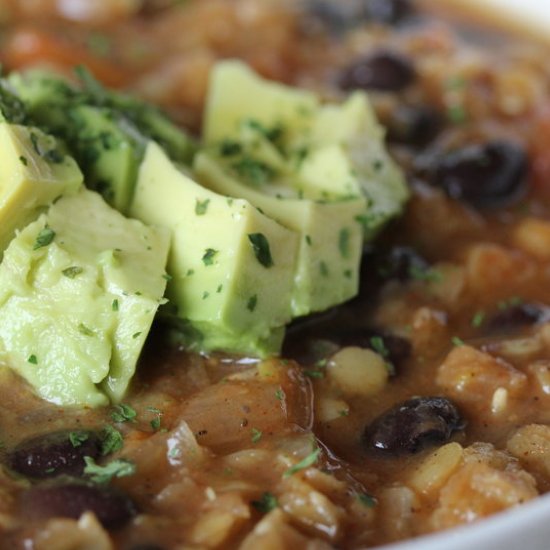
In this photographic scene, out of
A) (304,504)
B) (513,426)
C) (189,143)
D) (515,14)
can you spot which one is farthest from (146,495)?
(515,14)

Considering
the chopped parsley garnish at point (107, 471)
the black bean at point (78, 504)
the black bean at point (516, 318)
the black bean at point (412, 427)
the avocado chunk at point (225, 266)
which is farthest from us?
the black bean at point (516, 318)

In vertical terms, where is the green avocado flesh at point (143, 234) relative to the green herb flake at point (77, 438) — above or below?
above

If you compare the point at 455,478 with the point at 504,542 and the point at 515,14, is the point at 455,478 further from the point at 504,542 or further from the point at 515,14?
the point at 515,14

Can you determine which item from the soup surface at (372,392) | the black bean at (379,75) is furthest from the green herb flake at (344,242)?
the black bean at (379,75)

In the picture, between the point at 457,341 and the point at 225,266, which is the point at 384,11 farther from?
the point at 225,266

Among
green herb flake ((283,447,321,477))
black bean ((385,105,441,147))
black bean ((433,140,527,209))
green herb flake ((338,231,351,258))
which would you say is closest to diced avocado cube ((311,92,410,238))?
green herb flake ((338,231,351,258))

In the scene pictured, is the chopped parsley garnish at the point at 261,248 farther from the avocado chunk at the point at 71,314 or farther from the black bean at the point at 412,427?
the black bean at the point at 412,427

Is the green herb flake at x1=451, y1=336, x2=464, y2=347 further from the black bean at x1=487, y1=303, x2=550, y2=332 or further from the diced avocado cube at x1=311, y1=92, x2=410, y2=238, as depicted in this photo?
the diced avocado cube at x1=311, y1=92, x2=410, y2=238
